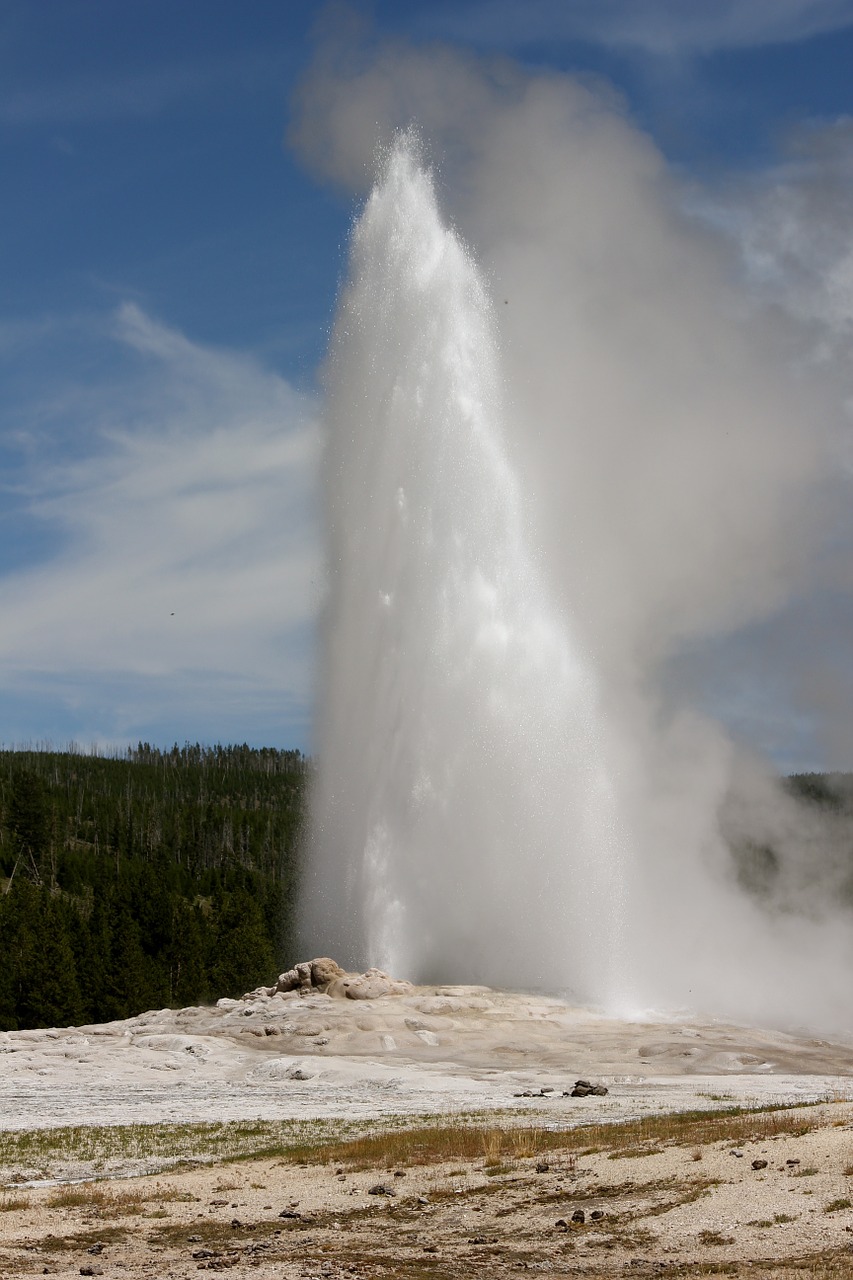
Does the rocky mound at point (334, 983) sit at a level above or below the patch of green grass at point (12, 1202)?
above

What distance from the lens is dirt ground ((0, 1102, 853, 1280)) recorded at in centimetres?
1146

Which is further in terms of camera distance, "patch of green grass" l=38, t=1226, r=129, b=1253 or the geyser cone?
the geyser cone

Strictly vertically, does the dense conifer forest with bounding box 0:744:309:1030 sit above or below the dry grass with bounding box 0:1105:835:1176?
above

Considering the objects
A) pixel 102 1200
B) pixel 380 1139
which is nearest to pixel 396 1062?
pixel 380 1139

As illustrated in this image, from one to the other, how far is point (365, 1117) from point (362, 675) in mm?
19942

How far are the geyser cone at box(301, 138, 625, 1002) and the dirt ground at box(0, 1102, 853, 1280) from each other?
21.7 meters

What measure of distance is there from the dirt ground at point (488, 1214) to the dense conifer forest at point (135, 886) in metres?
26.4

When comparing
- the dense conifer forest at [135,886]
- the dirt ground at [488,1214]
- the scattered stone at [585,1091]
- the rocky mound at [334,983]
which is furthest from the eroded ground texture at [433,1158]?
the dense conifer forest at [135,886]

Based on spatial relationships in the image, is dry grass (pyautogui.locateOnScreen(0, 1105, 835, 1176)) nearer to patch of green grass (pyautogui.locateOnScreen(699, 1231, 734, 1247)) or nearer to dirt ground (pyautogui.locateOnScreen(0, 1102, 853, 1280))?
dirt ground (pyautogui.locateOnScreen(0, 1102, 853, 1280))

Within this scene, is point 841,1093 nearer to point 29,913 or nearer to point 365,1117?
point 365,1117

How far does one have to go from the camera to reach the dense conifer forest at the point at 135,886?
183 feet

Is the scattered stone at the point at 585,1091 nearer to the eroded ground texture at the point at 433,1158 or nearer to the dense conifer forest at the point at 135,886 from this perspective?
the eroded ground texture at the point at 433,1158

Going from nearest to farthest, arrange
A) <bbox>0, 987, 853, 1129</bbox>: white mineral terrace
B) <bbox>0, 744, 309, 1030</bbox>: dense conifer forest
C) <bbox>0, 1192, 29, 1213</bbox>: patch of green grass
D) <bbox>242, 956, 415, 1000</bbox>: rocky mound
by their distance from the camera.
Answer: <bbox>0, 1192, 29, 1213</bbox>: patch of green grass, <bbox>0, 987, 853, 1129</bbox>: white mineral terrace, <bbox>242, 956, 415, 1000</bbox>: rocky mound, <bbox>0, 744, 309, 1030</bbox>: dense conifer forest

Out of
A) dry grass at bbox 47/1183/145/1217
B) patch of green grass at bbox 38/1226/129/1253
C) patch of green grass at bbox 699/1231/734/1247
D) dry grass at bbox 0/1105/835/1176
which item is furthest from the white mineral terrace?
patch of green grass at bbox 38/1226/129/1253
